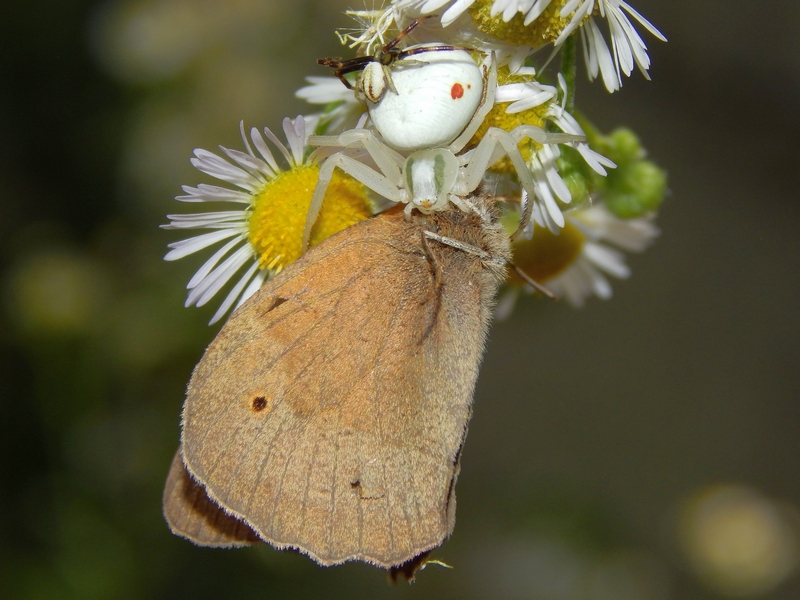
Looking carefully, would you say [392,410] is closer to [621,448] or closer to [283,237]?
[283,237]

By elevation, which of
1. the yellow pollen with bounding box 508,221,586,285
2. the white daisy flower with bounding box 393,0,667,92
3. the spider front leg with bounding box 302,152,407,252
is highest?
the white daisy flower with bounding box 393,0,667,92

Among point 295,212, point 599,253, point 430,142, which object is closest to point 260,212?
point 295,212

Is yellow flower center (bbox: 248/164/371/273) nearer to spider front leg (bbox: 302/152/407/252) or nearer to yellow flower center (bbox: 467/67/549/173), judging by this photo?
spider front leg (bbox: 302/152/407/252)

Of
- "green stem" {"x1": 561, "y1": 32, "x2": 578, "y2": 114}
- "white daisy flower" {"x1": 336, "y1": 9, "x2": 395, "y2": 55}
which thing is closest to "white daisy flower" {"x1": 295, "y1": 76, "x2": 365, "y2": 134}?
"white daisy flower" {"x1": 336, "y1": 9, "x2": 395, "y2": 55}

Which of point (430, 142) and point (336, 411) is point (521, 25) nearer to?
point (430, 142)

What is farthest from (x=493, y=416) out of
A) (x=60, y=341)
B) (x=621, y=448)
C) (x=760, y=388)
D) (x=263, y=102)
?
(x=60, y=341)

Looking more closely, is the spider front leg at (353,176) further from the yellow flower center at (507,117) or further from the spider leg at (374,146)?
the yellow flower center at (507,117)
